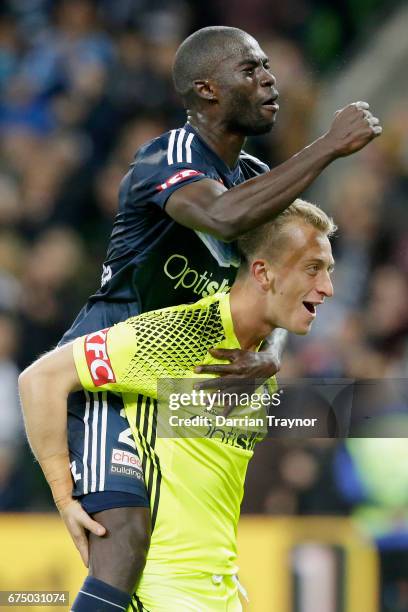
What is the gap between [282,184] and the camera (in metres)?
3.44

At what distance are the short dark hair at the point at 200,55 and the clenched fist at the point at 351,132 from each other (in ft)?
1.94

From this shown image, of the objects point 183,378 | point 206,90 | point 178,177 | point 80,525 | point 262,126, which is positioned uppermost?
point 206,90

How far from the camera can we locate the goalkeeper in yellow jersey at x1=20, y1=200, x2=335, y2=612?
3617 mm

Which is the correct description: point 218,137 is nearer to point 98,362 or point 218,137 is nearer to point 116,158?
point 98,362

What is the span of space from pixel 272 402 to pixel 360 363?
3028 mm

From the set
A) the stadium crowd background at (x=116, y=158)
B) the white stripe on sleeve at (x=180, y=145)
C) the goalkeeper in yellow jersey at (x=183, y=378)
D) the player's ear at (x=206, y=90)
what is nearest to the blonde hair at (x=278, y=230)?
the goalkeeper in yellow jersey at (x=183, y=378)

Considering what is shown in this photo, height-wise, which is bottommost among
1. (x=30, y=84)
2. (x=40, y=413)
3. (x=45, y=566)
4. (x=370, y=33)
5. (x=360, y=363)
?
(x=45, y=566)

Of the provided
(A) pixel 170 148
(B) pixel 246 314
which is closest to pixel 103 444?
(B) pixel 246 314

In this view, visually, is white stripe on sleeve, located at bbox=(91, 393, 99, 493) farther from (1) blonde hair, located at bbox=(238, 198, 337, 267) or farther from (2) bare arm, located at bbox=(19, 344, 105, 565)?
(1) blonde hair, located at bbox=(238, 198, 337, 267)

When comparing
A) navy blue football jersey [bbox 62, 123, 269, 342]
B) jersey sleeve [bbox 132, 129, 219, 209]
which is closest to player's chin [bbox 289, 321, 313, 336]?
navy blue football jersey [bbox 62, 123, 269, 342]

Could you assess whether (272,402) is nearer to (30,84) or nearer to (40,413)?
(40,413)

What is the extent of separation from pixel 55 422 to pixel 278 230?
2.91 ft

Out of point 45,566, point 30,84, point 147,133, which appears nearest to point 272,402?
point 45,566

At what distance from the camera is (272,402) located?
155 inches
